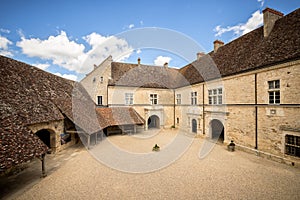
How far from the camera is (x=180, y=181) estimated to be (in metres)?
6.18

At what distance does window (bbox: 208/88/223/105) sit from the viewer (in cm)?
1193

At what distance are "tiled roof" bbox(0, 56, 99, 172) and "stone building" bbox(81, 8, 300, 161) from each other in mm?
6374

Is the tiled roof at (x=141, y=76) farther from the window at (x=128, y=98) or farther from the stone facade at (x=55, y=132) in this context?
the stone facade at (x=55, y=132)

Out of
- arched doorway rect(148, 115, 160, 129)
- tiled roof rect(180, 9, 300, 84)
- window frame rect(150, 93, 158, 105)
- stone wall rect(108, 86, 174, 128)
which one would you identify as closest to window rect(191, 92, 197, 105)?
tiled roof rect(180, 9, 300, 84)

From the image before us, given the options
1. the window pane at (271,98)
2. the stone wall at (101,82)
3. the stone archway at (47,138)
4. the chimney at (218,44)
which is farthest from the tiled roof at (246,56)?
the stone archway at (47,138)

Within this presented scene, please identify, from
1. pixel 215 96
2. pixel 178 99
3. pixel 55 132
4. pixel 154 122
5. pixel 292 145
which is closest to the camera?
pixel 292 145

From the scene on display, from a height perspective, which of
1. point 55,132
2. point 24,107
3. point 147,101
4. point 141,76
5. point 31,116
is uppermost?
point 141,76

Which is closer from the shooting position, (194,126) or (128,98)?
(194,126)

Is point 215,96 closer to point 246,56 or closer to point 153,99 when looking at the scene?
point 246,56

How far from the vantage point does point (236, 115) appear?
10.4m

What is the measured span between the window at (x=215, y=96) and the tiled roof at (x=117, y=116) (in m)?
6.99

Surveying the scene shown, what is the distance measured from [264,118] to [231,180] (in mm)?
4844

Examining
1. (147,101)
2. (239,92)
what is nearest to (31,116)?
(147,101)

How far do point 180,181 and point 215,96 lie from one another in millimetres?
8498
